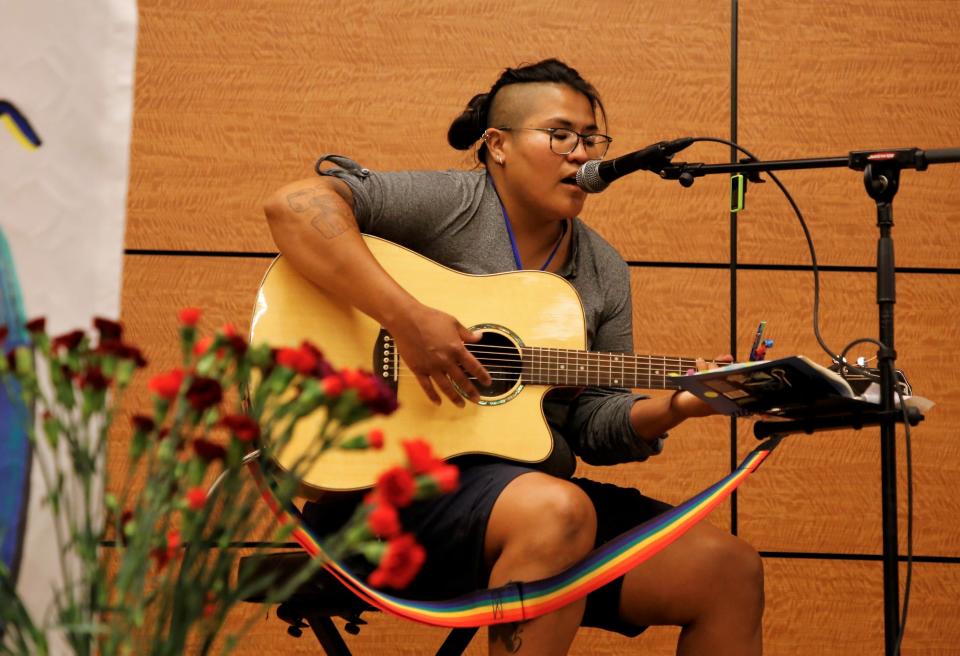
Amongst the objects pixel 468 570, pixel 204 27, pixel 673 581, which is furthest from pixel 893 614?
pixel 204 27

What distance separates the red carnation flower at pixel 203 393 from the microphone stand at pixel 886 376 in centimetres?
90

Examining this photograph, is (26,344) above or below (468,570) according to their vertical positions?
above

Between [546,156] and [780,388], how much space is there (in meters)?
0.75

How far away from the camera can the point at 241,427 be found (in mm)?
624

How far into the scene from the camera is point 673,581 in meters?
1.63

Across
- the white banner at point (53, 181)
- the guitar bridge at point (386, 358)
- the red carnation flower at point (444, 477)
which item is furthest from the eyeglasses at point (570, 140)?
the red carnation flower at point (444, 477)

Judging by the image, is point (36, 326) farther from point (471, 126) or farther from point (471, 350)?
point (471, 126)

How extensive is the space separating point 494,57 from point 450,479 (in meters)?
2.15

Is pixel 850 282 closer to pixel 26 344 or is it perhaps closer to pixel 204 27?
pixel 204 27

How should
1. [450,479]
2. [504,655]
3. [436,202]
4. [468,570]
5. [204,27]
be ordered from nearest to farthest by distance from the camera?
[450,479] < [504,655] < [468,570] < [436,202] < [204,27]

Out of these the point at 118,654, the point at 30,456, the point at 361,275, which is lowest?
the point at 118,654

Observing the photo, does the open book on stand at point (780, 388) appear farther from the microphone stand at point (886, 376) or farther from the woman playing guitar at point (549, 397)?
the woman playing guitar at point (549, 397)

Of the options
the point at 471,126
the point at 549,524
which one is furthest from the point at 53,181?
the point at 471,126

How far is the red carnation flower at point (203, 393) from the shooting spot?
619mm
